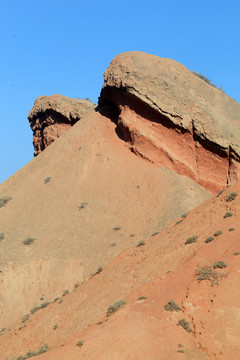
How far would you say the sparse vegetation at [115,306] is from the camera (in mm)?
14738

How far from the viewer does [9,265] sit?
2556 centimetres

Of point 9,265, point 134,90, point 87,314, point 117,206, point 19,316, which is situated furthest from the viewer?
point 134,90

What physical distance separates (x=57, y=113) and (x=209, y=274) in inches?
1223

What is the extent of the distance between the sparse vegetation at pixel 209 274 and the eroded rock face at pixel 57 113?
95.4 ft

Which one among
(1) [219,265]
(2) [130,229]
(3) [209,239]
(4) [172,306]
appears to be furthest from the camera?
(2) [130,229]

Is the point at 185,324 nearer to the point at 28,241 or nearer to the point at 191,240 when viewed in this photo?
the point at 191,240

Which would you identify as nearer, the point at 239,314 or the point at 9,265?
the point at 239,314

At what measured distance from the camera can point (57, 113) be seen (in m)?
43.0

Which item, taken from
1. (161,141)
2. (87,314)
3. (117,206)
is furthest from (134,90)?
(87,314)

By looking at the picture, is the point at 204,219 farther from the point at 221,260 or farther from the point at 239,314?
the point at 239,314

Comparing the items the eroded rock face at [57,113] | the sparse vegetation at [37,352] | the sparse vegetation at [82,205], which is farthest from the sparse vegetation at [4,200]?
the sparse vegetation at [37,352]

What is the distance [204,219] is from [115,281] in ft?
12.6

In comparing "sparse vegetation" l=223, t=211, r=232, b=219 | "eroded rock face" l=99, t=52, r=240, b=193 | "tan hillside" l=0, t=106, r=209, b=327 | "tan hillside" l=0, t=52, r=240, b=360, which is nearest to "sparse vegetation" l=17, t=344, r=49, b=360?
"tan hillside" l=0, t=52, r=240, b=360

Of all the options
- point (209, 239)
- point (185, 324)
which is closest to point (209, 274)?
point (185, 324)
